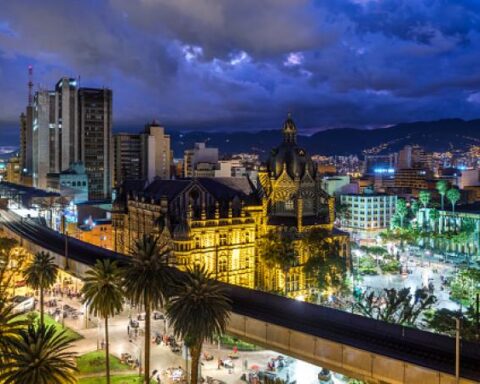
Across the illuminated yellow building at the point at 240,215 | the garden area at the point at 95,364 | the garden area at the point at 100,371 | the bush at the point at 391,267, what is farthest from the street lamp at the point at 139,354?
the bush at the point at 391,267

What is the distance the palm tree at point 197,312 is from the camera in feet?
167

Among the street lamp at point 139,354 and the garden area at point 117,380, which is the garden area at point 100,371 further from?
the street lamp at point 139,354

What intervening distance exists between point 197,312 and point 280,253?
4832cm

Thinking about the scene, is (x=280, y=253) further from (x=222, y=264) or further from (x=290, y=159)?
(x=290, y=159)

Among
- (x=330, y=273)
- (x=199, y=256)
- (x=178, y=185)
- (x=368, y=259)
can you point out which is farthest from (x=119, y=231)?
(x=368, y=259)

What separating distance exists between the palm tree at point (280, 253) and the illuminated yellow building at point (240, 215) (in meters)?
4.35

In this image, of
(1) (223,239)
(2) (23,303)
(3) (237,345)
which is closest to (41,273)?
(2) (23,303)

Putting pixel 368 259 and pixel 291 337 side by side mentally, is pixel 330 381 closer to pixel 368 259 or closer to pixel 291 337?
pixel 291 337

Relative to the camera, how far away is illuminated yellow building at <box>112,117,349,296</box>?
10375 centimetres

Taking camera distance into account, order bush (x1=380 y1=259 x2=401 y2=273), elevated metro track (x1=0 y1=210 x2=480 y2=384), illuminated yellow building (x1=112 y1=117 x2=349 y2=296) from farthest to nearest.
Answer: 1. bush (x1=380 y1=259 x2=401 y2=273)
2. illuminated yellow building (x1=112 y1=117 x2=349 y2=296)
3. elevated metro track (x1=0 y1=210 x2=480 y2=384)

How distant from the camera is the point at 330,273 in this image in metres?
97.3

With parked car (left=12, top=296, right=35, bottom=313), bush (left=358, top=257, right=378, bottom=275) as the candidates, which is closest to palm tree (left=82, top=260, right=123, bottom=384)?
parked car (left=12, top=296, right=35, bottom=313)

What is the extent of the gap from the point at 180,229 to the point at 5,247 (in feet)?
120

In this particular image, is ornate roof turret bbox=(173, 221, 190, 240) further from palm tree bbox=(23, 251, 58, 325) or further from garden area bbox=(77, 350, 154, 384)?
garden area bbox=(77, 350, 154, 384)
